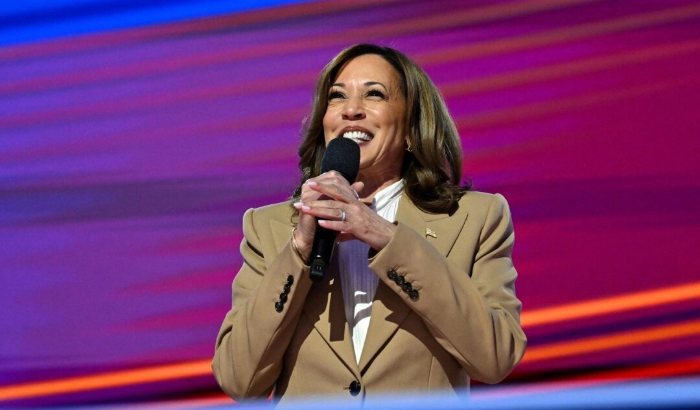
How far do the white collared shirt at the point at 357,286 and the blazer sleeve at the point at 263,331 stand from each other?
0.42 feet

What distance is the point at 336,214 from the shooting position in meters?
1.78

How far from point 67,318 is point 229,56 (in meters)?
1.02

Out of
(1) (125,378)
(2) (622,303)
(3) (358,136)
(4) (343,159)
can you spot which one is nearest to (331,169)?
(4) (343,159)

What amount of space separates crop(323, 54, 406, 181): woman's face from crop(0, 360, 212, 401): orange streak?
3.95ft

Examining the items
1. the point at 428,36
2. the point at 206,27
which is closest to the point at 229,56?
the point at 206,27

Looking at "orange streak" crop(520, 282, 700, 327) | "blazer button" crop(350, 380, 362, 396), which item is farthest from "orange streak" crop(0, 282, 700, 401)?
"blazer button" crop(350, 380, 362, 396)

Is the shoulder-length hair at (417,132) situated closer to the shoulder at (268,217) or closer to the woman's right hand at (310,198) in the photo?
the shoulder at (268,217)

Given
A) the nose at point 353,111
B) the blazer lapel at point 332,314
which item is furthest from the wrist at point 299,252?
the nose at point 353,111

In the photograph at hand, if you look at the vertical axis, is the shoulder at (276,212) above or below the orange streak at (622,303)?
above

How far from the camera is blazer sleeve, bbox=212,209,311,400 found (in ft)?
6.20

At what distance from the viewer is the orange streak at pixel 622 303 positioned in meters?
2.95

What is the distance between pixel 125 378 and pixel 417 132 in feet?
4.72

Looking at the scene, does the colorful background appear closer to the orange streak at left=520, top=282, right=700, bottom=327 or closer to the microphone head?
the orange streak at left=520, top=282, right=700, bottom=327

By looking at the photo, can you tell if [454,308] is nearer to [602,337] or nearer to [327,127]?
[327,127]
